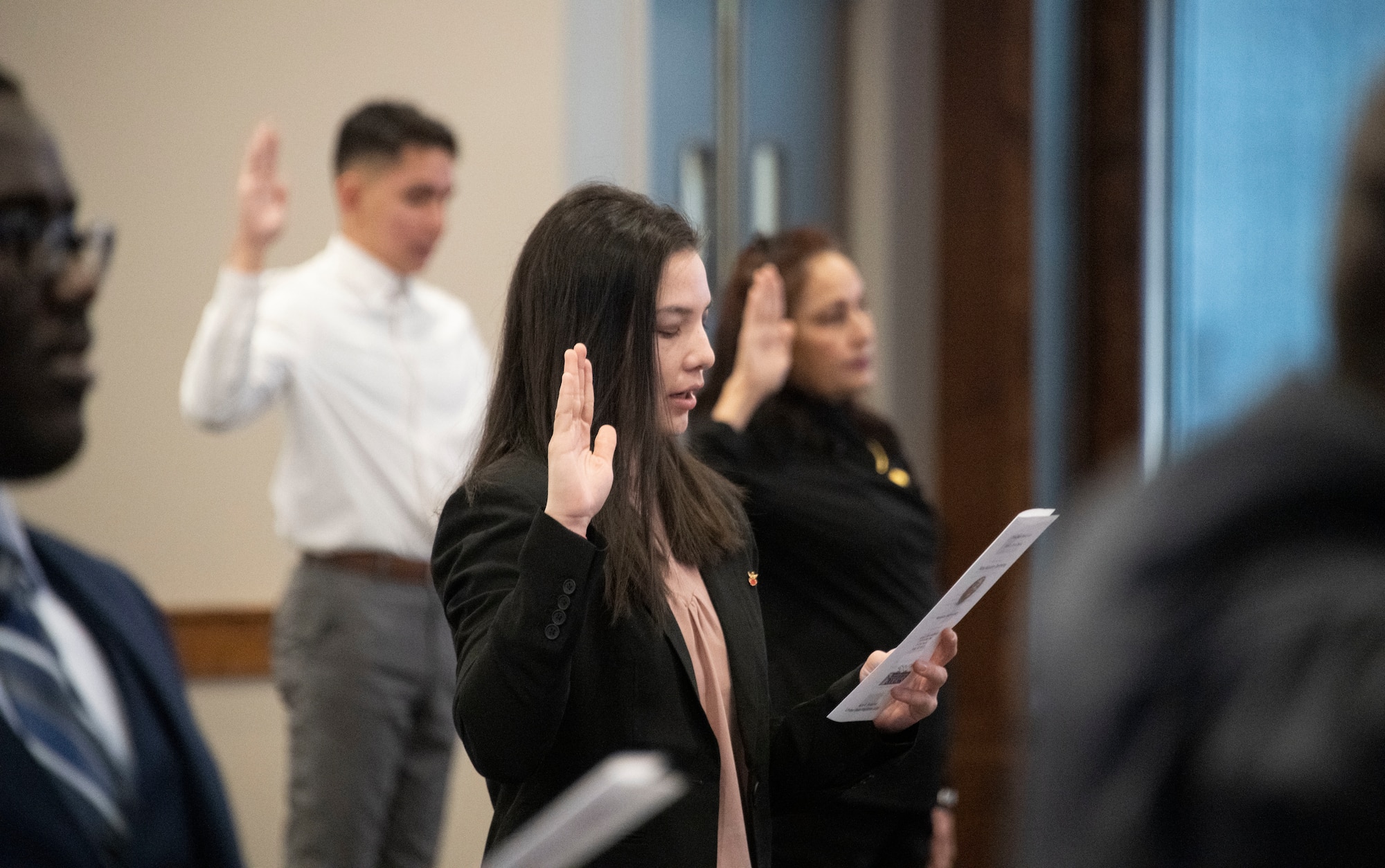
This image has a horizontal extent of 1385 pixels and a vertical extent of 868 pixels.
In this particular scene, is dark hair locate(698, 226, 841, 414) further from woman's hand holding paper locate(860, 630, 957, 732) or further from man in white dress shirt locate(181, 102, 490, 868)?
woman's hand holding paper locate(860, 630, 957, 732)

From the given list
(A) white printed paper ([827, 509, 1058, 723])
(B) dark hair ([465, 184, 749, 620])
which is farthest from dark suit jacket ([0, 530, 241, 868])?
(A) white printed paper ([827, 509, 1058, 723])

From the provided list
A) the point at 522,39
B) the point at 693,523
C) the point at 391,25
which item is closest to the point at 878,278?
the point at 522,39

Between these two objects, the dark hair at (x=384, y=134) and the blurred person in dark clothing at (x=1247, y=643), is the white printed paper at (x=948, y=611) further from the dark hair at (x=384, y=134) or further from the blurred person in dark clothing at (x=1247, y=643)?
the dark hair at (x=384, y=134)

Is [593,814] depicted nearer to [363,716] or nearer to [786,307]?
[786,307]

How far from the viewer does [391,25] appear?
372cm

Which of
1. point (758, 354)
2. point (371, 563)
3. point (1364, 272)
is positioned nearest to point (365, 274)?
point (371, 563)

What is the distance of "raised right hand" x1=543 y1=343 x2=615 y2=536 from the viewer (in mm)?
1447

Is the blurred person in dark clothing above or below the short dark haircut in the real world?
below

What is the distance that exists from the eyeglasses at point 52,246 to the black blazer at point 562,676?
0.58m

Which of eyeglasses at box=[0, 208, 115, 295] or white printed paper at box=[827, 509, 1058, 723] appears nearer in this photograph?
eyeglasses at box=[0, 208, 115, 295]

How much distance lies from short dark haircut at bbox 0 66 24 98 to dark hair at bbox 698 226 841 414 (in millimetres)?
1683

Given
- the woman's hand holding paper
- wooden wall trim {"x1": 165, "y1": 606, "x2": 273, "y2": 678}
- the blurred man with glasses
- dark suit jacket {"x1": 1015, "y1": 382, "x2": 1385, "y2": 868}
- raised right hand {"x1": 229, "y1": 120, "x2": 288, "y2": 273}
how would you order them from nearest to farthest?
dark suit jacket {"x1": 1015, "y1": 382, "x2": 1385, "y2": 868} → the blurred man with glasses → the woman's hand holding paper → raised right hand {"x1": 229, "y1": 120, "x2": 288, "y2": 273} → wooden wall trim {"x1": 165, "y1": 606, "x2": 273, "y2": 678}

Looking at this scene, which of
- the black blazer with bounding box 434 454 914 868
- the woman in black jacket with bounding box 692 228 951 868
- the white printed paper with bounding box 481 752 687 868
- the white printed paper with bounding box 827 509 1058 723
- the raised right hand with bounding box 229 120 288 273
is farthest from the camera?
the raised right hand with bounding box 229 120 288 273

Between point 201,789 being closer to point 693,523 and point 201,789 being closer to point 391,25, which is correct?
point 693,523
